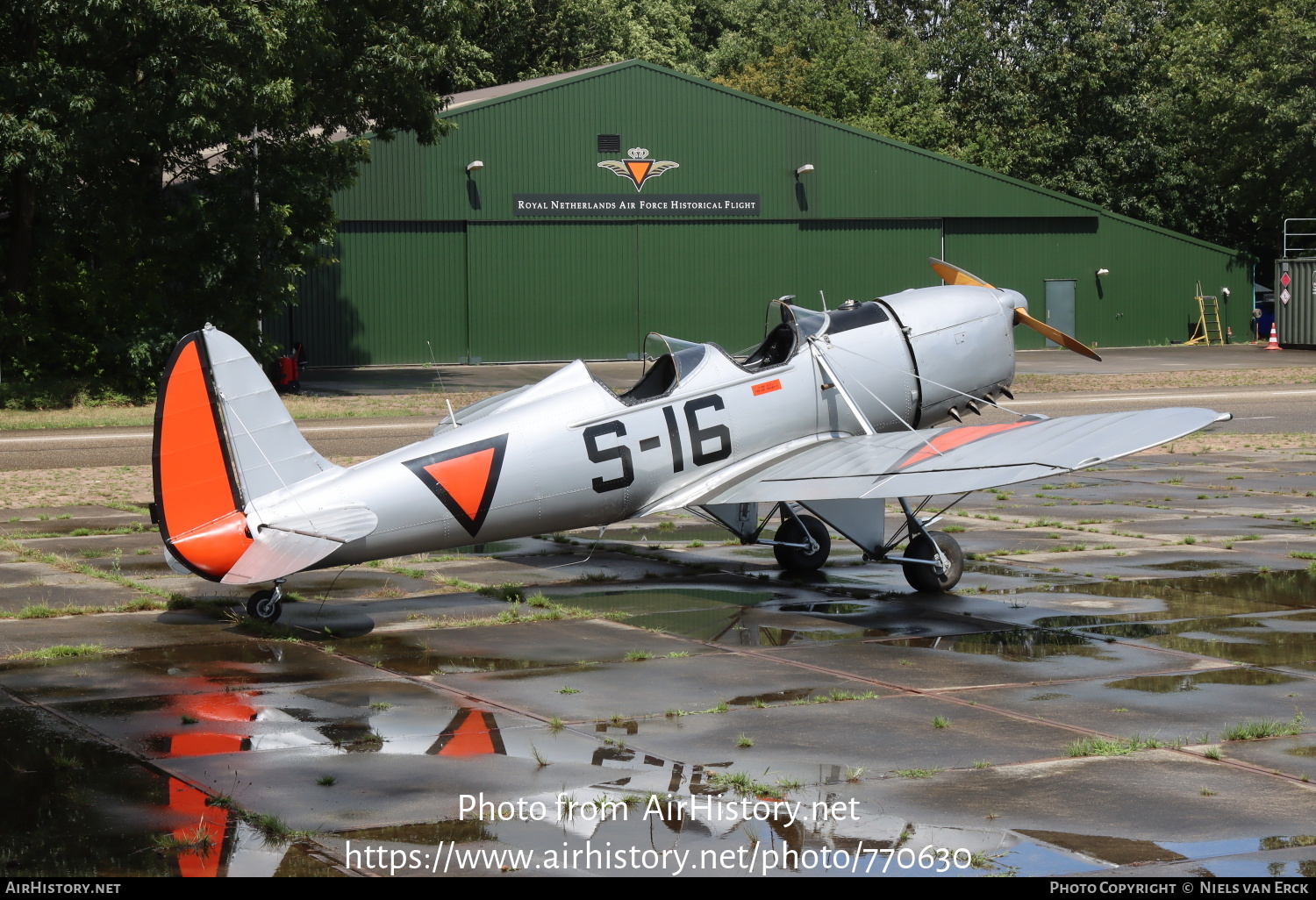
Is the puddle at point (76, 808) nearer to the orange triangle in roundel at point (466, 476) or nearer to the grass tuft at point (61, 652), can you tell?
the grass tuft at point (61, 652)

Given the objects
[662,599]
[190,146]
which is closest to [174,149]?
[190,146]

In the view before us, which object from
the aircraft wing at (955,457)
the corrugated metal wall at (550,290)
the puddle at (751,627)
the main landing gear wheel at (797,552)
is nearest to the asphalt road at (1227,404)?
the main landing gear wheel at (797,552)

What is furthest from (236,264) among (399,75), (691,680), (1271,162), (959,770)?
(1271,162)

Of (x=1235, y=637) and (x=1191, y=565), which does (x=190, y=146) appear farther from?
(x=1235, y=637)

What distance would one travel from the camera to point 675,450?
39.3ft

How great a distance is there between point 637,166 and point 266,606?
119ft

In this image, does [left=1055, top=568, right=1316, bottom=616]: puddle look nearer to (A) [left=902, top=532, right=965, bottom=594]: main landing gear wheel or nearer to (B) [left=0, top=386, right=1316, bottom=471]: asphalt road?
(A) [left=902, top=532, right=965, bottom=594]: main landing gear wheel

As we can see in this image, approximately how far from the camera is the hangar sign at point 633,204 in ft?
147

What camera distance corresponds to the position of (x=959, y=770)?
702 centimetres

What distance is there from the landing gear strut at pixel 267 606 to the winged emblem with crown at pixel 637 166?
35837 mm

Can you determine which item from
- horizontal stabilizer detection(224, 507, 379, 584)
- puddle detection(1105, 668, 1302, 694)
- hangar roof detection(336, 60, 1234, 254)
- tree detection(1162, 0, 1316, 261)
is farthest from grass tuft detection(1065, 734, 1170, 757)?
tree detection(1162, 0, 1316, 261)

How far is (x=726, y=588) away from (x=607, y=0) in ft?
199

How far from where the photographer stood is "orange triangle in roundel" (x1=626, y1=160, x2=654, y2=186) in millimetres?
45344

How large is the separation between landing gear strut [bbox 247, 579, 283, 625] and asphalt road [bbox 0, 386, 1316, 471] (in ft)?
39.5
